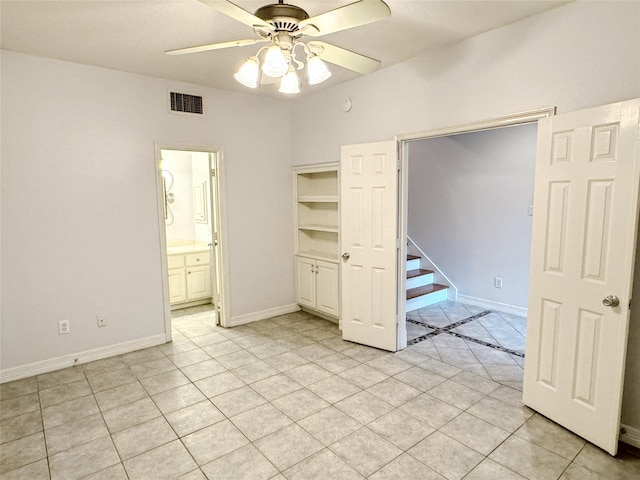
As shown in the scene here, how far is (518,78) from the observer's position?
8.77 feet

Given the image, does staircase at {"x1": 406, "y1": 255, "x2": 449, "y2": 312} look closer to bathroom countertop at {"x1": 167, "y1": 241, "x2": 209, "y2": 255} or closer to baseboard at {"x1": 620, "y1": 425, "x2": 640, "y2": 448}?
baseboard at {"x1": 620, "y1": 425, "x2": 640, "y2": 448}

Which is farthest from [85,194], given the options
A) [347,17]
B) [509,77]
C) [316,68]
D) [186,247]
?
[509,77]

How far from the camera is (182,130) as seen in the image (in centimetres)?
398

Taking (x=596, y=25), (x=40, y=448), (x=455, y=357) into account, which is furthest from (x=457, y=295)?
(x=40, y=448)

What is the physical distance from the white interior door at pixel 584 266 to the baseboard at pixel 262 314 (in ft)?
10.0

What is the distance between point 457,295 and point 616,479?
3.46 meters

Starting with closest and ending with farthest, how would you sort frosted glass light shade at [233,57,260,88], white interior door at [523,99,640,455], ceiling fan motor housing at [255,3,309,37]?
ceiling fan motor housing at [255,3,309,37] → frosted glass light shade at [233,57,260,88] → white interior door at [523,99,640,455]

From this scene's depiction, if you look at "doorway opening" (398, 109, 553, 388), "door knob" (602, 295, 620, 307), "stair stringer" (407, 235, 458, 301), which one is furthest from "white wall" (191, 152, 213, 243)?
"door knob" (602, 295, 620, 307)

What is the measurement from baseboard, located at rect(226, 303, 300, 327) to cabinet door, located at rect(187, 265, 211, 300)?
104cm

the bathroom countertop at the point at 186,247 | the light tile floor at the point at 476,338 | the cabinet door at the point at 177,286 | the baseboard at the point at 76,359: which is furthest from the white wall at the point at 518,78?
the baseboard at the point at 76,359

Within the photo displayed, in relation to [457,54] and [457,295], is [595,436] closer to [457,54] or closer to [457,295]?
[457,54]

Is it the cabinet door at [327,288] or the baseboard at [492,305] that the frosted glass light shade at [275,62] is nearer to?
the cabinet door at [327,288]

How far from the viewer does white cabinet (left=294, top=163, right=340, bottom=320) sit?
177 inches

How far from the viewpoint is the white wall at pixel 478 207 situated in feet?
15.3
